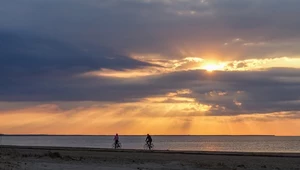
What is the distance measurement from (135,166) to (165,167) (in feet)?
6.26

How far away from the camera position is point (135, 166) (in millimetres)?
31281

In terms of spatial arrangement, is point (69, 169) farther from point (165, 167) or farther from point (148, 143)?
point (148, 143)

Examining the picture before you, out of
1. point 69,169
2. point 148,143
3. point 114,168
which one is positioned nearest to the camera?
point 69,169

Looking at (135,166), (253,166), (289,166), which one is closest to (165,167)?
(135,166)

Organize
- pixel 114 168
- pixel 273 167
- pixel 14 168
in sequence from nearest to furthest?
pixel 14 168, pixel 114 168, pixel 273 167

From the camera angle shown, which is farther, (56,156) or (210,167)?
(56,156)

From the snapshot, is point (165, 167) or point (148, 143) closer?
point (165, 167)

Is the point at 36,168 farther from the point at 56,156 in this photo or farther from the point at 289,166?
the point at 289,166

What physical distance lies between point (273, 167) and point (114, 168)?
37.0 ft

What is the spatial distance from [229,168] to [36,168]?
12.5 metres

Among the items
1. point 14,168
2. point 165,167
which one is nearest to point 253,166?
point 165,167

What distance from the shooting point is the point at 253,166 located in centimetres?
3416

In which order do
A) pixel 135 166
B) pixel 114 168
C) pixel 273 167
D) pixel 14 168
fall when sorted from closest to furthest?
pixel 14 168, pixel 114 168, pixel 135 166, pixel 273 167

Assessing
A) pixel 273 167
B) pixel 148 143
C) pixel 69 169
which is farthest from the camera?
pixel 148 143
